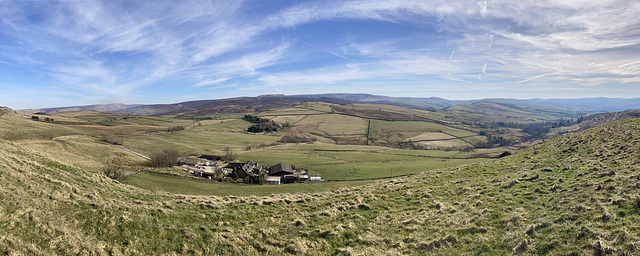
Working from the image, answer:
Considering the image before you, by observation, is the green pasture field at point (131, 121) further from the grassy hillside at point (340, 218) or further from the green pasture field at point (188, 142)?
the grassy hillside at point (340, 218)

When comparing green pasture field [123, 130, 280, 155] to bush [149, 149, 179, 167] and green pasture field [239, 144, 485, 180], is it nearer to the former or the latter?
bush [149, 149, 179, 167]

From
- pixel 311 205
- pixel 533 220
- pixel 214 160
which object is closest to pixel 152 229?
pixel 311 205

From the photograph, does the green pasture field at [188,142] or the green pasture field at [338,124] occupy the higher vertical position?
the green pasture field at [338,124]

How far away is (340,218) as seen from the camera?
1619cm

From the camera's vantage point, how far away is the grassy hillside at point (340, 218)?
9539mm

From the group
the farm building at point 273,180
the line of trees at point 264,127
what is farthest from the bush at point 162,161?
the line of trees at point 264,127

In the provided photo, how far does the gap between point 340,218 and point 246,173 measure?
3452cm

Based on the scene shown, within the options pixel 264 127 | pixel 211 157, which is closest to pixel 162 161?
pixel 211 157

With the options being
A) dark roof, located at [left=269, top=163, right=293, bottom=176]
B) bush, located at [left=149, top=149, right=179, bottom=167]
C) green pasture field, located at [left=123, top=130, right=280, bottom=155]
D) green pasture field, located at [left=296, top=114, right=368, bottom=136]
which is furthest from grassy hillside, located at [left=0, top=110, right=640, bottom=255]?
green pasture field, located at [left=296, top=114, right=368, bottom=136]

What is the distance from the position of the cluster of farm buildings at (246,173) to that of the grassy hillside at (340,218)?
87.2 ft

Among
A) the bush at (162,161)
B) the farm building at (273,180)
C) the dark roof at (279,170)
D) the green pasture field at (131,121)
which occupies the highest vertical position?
the green pasture field at (131,121)

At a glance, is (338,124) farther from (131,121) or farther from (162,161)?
(162,161)

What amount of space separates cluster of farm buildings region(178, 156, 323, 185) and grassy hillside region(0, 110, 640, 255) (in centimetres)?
2657

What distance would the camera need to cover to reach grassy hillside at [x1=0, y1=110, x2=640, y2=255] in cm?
954
